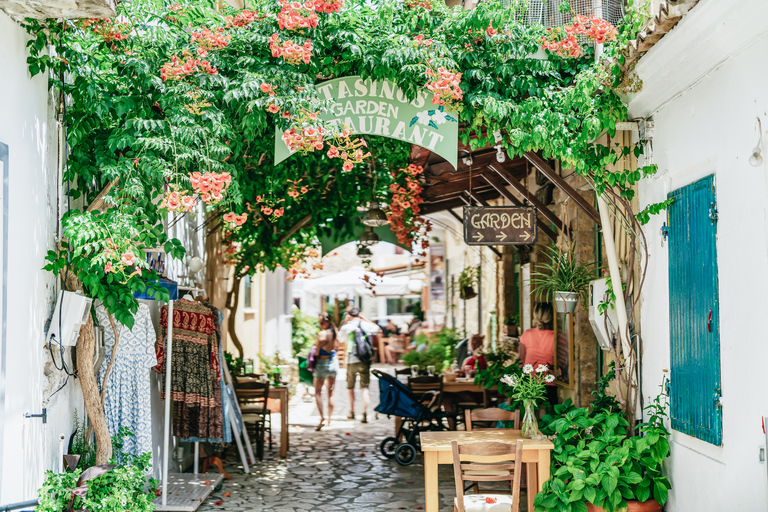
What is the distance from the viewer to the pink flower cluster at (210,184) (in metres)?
4.54

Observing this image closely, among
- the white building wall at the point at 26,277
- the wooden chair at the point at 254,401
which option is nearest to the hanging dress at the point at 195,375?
the wooden chair at the point at 254,401

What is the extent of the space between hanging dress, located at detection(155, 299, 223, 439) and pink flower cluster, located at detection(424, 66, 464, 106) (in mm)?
3424

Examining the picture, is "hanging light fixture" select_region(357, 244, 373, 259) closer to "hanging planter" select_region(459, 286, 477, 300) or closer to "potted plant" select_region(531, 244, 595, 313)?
"hanging planter" select_region(459, 286, 477, 300)

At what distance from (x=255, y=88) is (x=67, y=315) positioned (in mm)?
1969

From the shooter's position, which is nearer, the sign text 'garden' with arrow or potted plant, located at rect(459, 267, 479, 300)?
the sign text 'garden' with arrow

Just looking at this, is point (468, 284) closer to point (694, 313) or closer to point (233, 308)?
point (233, 308)

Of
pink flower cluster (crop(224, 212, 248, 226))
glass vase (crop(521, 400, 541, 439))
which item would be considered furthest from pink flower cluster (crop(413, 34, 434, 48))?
glass vase (crop(521, 400, 541, 439))

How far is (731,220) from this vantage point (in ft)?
12.7

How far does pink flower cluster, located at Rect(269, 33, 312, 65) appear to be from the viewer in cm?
476

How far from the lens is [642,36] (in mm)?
4188

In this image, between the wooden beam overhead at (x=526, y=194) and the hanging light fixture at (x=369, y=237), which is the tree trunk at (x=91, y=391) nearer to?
the wooden beam overhead at (x=526, y=194)

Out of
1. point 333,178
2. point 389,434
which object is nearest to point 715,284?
point 333,178

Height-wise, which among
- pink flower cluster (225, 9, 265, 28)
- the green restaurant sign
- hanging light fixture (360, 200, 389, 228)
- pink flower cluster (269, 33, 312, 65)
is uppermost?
pink flower cluster (225, 9, 265, 28)

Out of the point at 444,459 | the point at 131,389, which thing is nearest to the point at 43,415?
the point at 131,389
